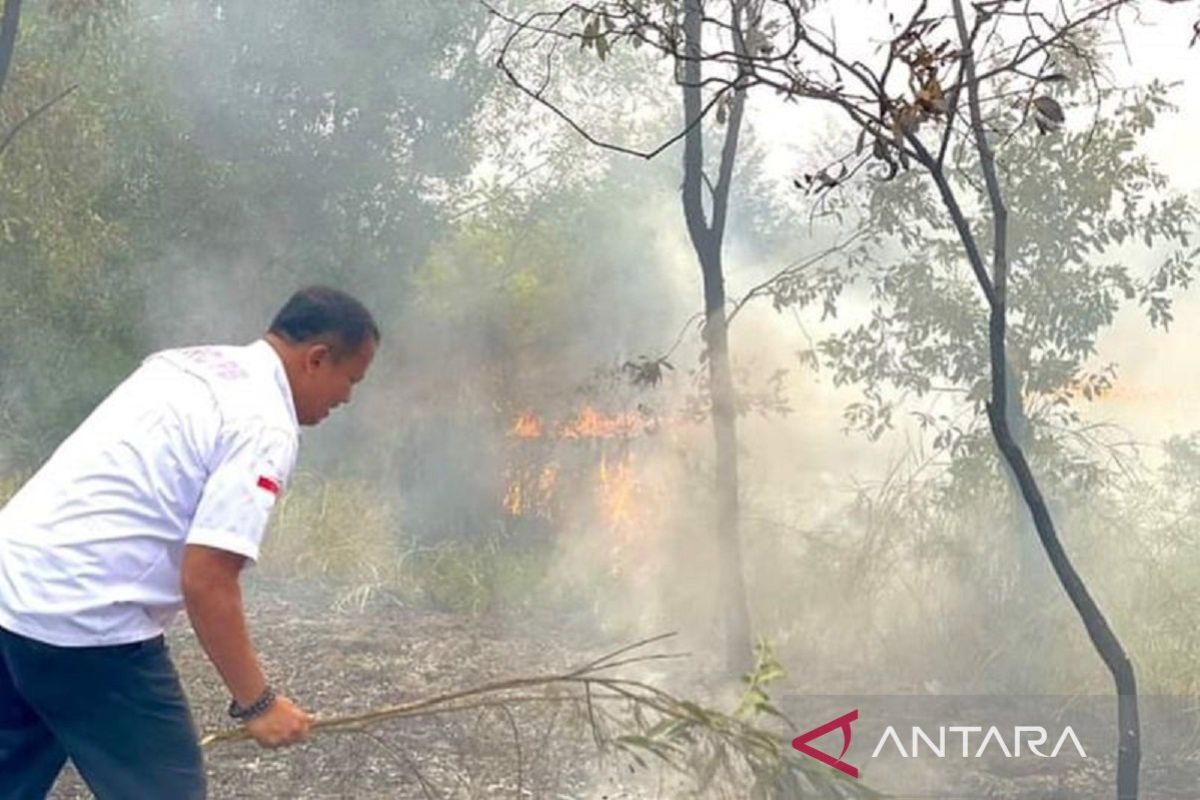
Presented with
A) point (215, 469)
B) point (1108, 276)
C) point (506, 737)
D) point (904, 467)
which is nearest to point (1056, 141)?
point (1108, 276)

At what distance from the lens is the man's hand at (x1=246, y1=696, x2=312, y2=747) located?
2832 mm

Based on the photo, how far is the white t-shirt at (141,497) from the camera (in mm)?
2672

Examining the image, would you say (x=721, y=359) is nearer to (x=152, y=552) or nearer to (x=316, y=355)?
(x=316, y=355)

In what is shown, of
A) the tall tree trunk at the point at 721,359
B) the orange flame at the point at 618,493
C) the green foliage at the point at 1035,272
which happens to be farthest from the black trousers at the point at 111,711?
the orange flame at the point at 618,493

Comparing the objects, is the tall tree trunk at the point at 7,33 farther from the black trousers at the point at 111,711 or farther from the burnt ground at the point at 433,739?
the black trousers at the point at 111,711

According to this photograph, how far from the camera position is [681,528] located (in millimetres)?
8039

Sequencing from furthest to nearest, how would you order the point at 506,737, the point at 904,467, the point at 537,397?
the point at 537,397 → the point at 904,467 → the point at 506,737

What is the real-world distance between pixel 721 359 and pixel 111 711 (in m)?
3.89

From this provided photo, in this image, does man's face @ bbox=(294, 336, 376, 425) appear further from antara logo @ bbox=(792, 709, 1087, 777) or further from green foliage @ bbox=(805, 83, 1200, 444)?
green foliage @ bbox=(805, 83, 1200, 444)

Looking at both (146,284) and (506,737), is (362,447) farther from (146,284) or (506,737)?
(506,737)

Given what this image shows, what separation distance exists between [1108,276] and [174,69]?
780 centimetres

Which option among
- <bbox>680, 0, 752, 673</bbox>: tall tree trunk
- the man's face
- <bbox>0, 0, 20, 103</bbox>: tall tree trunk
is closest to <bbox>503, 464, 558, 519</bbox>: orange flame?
<bbox>680, 0, 752, 673</bbox>: tall tree trunk

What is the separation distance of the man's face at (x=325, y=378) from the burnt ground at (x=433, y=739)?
1032 mm

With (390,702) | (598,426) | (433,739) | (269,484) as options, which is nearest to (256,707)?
(269,484)
